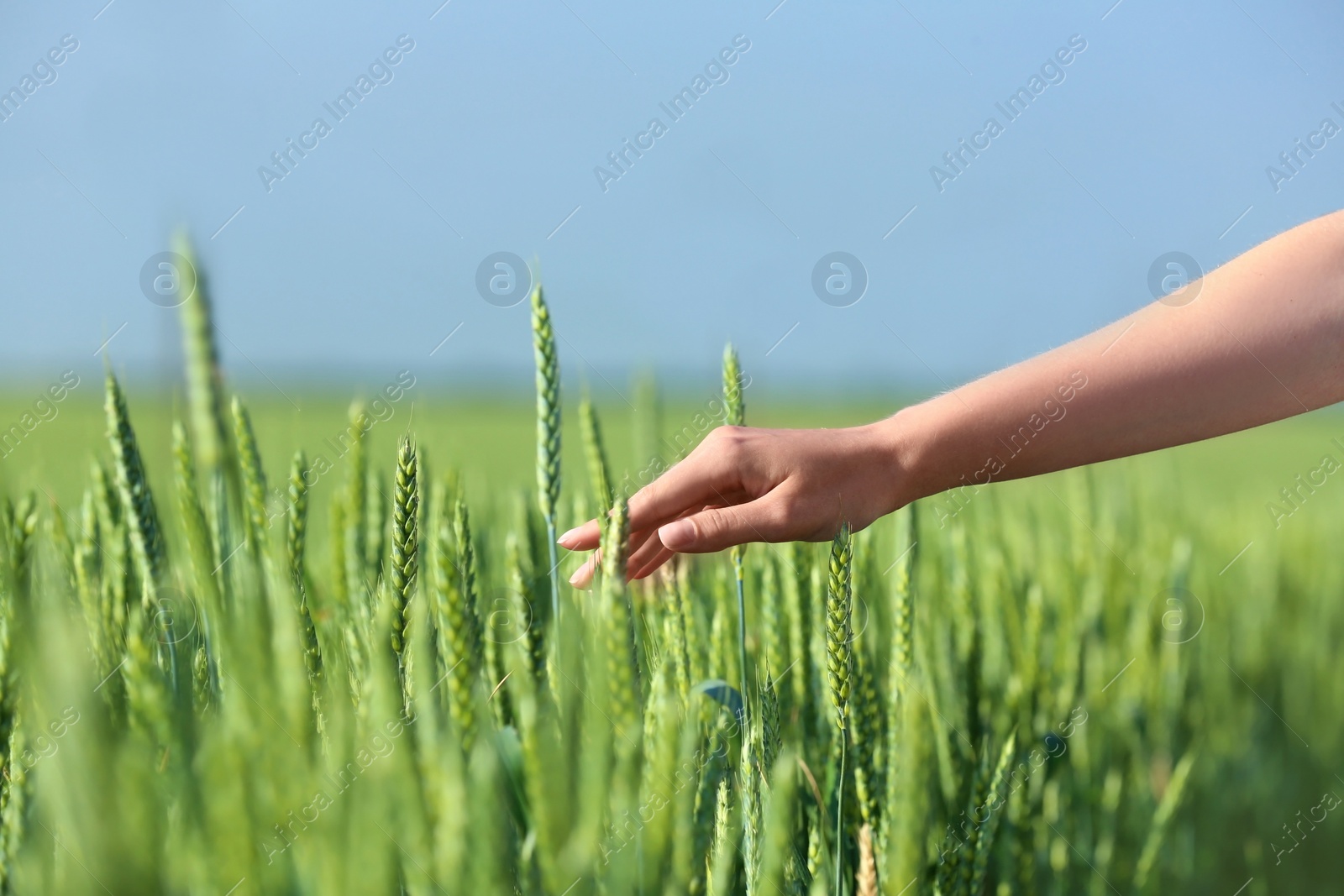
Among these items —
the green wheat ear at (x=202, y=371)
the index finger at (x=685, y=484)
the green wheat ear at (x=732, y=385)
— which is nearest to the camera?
the green wheat ear at (x=202, y=371)

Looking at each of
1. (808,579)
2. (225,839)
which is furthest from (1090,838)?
(225,839)

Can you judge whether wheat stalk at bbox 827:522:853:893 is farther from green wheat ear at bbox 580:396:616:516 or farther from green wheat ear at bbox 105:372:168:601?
green wheat ear at bbox 105:372:168:601

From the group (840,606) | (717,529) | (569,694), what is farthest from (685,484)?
(569,694)

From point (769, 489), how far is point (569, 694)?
1.86 feet

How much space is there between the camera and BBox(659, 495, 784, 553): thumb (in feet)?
2.91

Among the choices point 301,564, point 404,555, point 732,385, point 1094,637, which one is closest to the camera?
point 404,555

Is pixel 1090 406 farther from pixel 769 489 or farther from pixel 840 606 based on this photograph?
pixel 840 606

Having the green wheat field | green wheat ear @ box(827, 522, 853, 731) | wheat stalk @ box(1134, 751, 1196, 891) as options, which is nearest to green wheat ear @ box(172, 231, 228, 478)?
the green wheat field

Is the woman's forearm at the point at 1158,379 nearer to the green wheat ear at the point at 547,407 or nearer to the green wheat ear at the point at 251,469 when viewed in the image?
the green wheat ear at the point at 547,407

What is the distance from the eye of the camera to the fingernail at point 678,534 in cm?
89

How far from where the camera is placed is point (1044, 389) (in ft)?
3.34

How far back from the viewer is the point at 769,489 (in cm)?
102

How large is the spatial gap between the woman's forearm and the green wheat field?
0.54ft

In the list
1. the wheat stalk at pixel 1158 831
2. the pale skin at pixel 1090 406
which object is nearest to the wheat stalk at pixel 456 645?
the pale skin at pixel 1090 406
